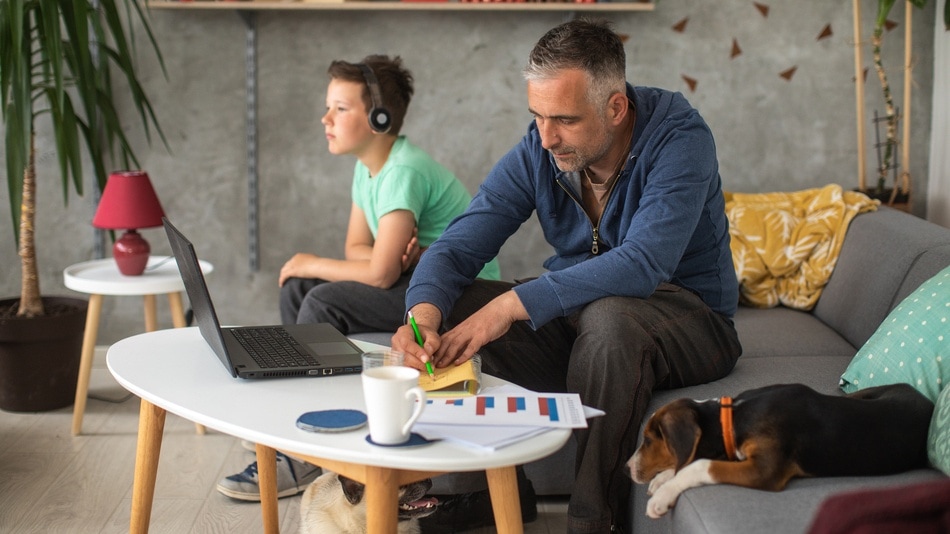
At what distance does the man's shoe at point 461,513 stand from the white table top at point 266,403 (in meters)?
0.44

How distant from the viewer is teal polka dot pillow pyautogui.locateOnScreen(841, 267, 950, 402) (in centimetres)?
175

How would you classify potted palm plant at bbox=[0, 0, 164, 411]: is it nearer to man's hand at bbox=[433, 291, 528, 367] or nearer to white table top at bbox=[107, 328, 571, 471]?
white table top at bbox=[107, 328, 571, 471]

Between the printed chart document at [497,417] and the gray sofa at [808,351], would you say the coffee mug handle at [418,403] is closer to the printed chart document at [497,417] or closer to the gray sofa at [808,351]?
the printed chart document at [497,417]

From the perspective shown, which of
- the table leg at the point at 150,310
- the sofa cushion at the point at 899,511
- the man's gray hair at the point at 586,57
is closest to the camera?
the sofa cushion at the point at 899,511

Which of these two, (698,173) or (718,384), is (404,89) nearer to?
(698,173)

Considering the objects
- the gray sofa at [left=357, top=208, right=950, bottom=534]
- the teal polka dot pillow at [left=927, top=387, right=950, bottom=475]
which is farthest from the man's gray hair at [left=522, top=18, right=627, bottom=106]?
the teal polka dot pillow at [left=927, top=387, right=950, bottom=475]

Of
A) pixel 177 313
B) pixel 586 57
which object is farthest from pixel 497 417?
pixel 177 313

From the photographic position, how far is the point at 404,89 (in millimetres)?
2783

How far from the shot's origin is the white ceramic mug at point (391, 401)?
133 cm

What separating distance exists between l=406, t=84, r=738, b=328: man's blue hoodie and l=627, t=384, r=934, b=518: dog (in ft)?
1.20

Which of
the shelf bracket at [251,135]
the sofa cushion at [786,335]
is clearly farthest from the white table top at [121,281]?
the sofa cushion at [786,335]

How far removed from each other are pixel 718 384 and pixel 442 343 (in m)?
0.61

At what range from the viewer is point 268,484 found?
2.03 metres

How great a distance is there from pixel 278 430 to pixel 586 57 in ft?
3.14
